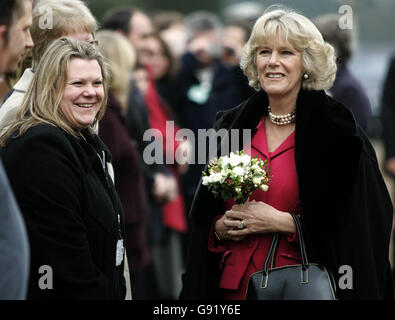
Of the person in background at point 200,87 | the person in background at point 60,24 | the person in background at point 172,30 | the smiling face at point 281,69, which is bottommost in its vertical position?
the smiling face at point 281,69

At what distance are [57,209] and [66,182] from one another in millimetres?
134

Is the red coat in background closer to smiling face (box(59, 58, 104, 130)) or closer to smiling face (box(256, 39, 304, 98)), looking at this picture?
smiling face (box(256, 39, 304, 98))

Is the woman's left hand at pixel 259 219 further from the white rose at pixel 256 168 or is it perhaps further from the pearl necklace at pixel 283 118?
the pearl necklace at pixel 283 118

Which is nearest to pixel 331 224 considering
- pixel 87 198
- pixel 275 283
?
pixel 275 283

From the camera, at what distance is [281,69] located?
475 centimetres

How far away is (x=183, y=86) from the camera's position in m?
10.2

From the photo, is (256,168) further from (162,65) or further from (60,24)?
(162,65)

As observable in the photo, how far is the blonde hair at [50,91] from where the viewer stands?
414 cm

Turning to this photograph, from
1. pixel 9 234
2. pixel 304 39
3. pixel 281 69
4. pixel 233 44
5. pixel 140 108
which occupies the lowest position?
pixel 9 234

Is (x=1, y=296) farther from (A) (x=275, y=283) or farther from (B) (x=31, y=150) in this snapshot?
(A) (x=275, y=283)

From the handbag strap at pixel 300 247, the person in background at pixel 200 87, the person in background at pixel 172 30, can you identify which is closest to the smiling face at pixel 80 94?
the handbag strap at pixel 300 247

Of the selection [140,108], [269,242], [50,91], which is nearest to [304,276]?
[269,242]

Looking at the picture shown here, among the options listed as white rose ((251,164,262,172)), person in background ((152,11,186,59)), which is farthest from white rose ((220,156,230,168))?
person in background ((152,11,186,59))
